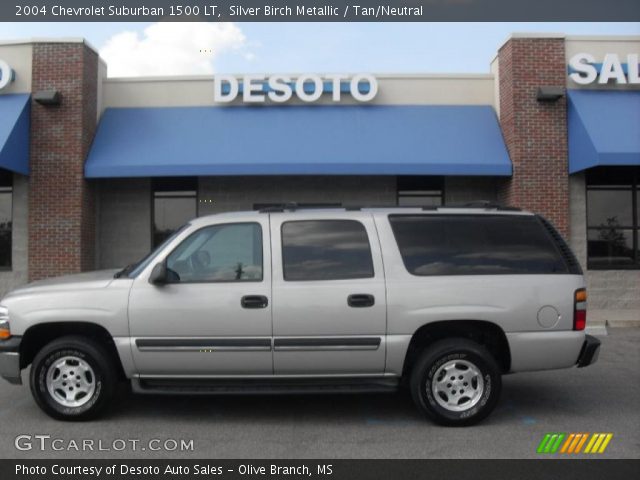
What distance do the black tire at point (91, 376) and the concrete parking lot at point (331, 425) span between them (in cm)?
13

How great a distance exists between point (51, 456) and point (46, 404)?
866mm

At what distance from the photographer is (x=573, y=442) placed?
16.0 feet

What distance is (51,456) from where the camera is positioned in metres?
4.55

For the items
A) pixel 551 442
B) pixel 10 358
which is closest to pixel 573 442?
pixel 551 442

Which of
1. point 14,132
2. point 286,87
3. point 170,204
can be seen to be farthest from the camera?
point 170,204

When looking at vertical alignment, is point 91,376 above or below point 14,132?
below

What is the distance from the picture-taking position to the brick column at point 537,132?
11547 mm

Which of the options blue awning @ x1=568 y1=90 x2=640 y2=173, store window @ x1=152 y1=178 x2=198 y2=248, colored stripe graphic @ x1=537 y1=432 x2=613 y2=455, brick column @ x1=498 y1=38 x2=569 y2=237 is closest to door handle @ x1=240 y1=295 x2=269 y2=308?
colored stripe graphic @ x1=537 y1=432 x2=613 y2=455

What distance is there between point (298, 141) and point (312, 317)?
6771 mm

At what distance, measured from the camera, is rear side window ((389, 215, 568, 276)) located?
17.5ft

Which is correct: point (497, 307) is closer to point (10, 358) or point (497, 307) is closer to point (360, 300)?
point (360, 300)
